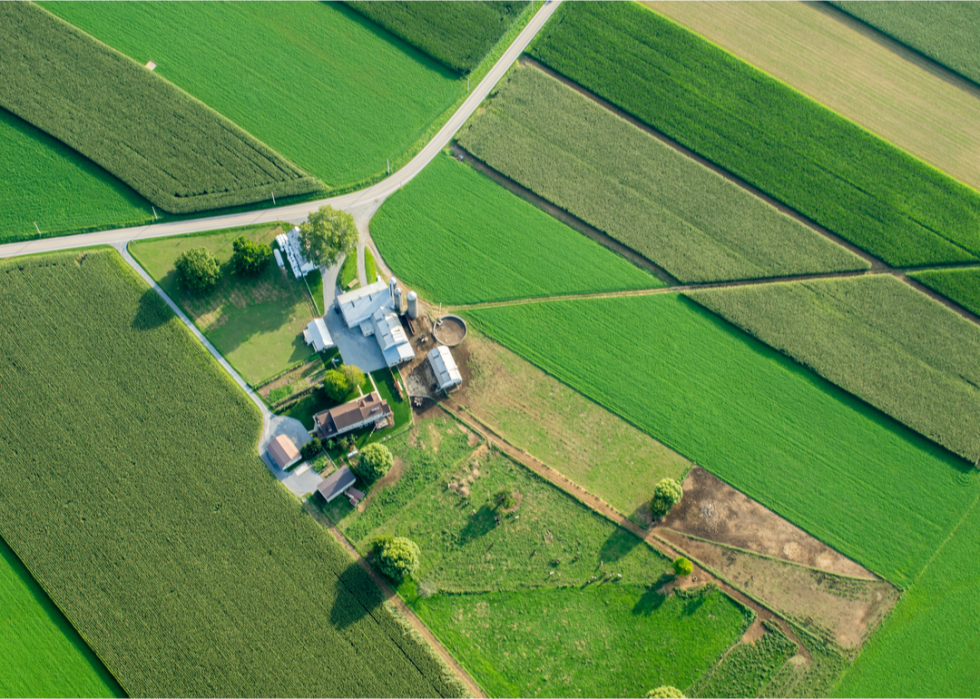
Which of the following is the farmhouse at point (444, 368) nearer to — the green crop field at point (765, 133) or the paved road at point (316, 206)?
the paved road at point (316, 206)

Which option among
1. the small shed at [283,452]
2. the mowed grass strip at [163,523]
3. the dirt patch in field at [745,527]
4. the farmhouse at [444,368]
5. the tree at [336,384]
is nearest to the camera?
the mowed grass strip at [163,523]

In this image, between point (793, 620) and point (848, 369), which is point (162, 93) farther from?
point (793, 620)

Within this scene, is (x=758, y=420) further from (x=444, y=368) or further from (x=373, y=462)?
(x=373, y=462)

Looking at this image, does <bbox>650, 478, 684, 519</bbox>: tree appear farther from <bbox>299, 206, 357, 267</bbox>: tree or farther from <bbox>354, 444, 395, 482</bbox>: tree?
<bbox>299, 206, 357, 267</bbox>: tree

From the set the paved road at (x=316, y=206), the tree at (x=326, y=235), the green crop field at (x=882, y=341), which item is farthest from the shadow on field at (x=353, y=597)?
the green crop field at (x=882, y=341)

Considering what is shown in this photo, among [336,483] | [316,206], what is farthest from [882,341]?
[316,206]
